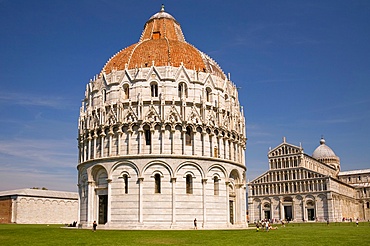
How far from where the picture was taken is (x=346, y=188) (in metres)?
126

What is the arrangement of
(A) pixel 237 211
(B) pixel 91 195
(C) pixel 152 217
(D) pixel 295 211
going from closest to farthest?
1. (C) pixel 152 217
2. (B) pixel 91 195
3. (A) pixel 237 211
4. (D) pixel 295 211

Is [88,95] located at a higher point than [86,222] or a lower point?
higher

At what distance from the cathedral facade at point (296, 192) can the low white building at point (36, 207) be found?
5365 centimetres

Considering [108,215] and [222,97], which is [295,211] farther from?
[108,215]

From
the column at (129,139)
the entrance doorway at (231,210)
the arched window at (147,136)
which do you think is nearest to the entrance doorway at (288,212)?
the entrance doorway at (231,210)

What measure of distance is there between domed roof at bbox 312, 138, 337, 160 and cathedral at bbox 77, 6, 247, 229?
316ft

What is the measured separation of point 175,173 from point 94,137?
11330 millimetres

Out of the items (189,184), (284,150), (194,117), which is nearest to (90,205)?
(189,184)

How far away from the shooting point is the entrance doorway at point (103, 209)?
4703cm

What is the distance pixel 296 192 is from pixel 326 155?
34246 millimetres

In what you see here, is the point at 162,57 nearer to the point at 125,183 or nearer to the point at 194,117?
the point at 194,117

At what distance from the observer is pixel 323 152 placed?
142 m

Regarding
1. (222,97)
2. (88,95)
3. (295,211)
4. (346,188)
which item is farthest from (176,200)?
(346,188)

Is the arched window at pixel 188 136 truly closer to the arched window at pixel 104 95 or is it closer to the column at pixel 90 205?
the arched window at pixel 104 95
